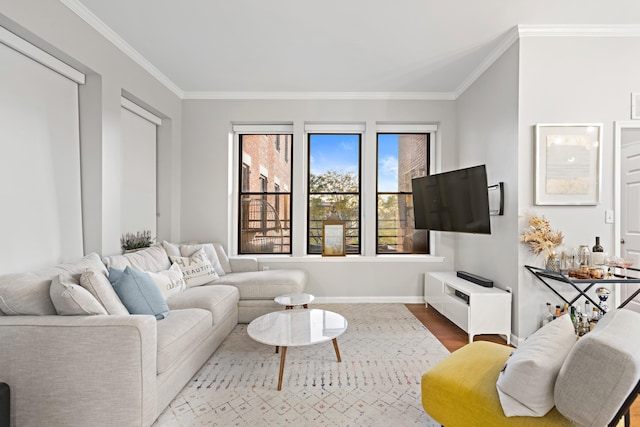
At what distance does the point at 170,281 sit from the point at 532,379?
276 cm

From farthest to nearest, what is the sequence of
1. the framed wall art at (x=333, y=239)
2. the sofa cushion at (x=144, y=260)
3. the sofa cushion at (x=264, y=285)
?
the framed wall art at (x=333, y=239)
the sofa cushion at (x=264, y=285)
the sofa cushion at (x=144, y=260)

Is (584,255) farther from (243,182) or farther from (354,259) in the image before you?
(243,182)

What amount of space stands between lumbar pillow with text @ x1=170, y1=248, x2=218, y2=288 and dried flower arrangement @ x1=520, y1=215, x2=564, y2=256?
310cm

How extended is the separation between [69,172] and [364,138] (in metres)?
3.33

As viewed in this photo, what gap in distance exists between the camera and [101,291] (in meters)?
2.01

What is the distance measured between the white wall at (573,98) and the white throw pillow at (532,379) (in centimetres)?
164

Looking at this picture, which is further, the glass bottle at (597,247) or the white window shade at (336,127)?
the white window shade at (336,127)

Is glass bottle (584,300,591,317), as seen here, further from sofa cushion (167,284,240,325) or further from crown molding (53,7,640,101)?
sofa cushion (167,284,240,325)

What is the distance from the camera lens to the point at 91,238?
2.92 metres

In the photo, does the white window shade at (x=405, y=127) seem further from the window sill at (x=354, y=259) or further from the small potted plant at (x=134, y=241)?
the small potted plant at (x=134, y=241)

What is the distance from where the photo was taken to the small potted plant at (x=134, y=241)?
3.39 metres

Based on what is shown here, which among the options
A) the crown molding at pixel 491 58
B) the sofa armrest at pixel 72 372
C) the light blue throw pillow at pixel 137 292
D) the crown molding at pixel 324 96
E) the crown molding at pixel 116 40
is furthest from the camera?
the crown molding at pixel 324 96

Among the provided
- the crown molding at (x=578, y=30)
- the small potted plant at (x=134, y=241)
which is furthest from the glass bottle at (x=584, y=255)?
the small potted plant at (x=134, y=241)

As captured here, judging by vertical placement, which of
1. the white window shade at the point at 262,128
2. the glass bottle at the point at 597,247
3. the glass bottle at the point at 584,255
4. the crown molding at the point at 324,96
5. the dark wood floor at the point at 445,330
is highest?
the crown molding at the point at 324,96
